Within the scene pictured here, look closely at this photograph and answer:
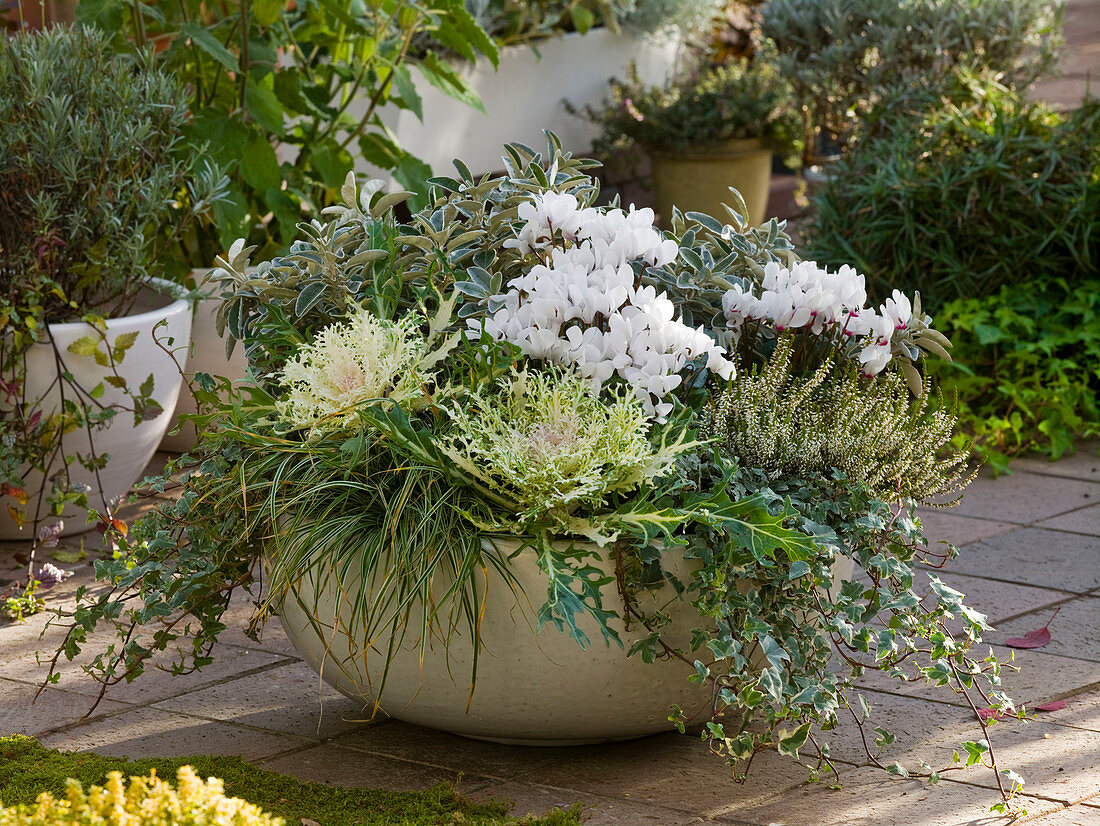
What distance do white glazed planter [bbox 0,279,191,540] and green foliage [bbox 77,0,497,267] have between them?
432 millimetres

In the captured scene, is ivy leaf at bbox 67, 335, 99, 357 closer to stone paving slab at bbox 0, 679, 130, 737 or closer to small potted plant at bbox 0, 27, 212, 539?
small potted plant at bbox 0, 27, 212, 539

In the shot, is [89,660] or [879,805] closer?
[879,805]

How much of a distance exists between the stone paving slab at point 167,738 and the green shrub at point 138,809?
84 cm

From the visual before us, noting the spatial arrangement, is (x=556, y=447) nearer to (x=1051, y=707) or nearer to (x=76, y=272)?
(x=1051, y=707)

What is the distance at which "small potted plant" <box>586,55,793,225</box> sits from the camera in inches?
256

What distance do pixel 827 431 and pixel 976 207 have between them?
2957 mm

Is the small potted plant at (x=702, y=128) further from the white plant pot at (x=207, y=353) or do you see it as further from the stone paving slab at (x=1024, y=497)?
the white plant pot at (x=207, y=353)

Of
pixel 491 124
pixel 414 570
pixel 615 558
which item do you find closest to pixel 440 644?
pixel 414 570

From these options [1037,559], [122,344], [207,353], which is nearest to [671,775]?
[1037,559]

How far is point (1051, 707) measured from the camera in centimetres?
248

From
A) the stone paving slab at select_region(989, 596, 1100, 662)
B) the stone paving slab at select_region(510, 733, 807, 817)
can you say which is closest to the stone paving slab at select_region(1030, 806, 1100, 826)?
the stone paving slab at select_region(510, 733, 807, 817)

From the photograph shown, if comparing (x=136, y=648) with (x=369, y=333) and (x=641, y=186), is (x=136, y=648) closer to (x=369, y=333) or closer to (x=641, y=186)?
(x=369, y=333)

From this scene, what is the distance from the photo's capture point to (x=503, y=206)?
2488 mm

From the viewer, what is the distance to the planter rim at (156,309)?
11.0 ft
